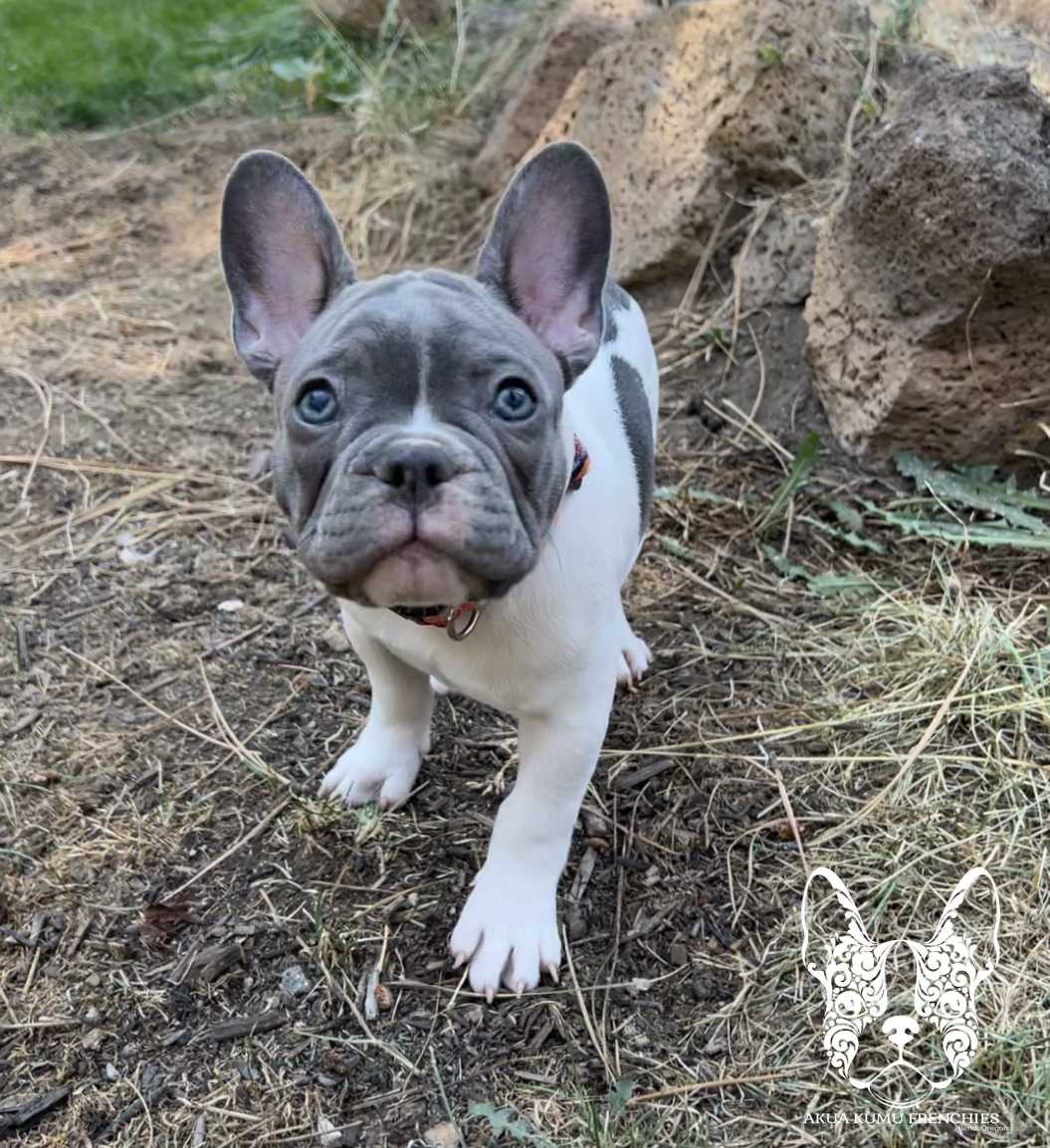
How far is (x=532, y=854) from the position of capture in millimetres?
2963

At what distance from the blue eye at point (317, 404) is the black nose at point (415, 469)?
0.94 feet

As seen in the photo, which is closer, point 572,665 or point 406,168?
point 572,665

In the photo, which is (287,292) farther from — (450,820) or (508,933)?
(508,933)

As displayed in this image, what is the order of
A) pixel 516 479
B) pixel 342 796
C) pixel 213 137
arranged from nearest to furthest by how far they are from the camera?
pixel 516 479
pixel 342 796
pixel 213 137

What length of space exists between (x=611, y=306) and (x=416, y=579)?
1625mm

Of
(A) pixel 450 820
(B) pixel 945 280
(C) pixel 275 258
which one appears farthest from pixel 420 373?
(B) pixel 945 280

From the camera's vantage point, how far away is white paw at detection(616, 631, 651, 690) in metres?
3.88

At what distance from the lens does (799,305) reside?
5180 millimetres

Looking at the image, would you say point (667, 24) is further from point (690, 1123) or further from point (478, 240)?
point (690, 1123)

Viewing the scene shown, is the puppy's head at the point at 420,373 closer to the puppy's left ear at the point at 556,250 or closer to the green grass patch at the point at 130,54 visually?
the puppy's left ear at the point at 556,250

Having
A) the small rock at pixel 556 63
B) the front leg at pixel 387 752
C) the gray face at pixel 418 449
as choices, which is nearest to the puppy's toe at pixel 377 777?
the front leg at pixel 387 752

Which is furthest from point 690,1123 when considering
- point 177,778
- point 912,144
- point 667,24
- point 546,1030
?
point 667,24

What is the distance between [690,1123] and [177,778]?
1.83m

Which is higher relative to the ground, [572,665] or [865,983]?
[572,665]
